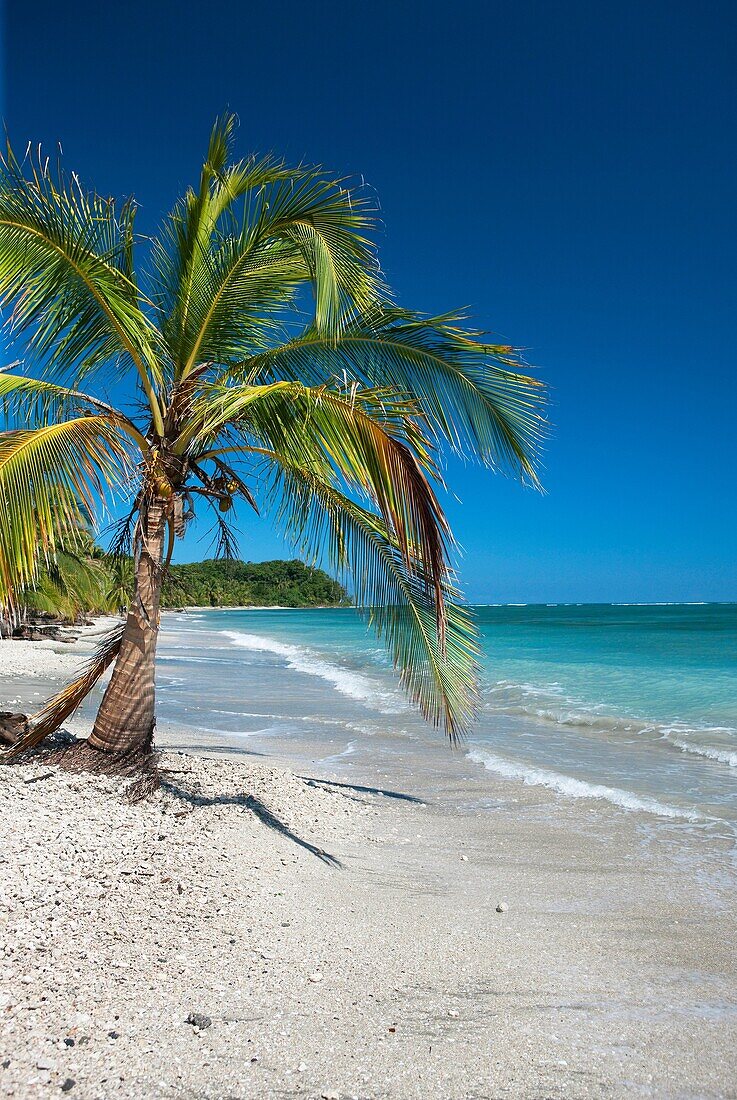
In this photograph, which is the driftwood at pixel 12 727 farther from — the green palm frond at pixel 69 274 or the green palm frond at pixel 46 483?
the green palm frond at pixel 69 274

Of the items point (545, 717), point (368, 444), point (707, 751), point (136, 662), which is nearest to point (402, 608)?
point (368, 444)

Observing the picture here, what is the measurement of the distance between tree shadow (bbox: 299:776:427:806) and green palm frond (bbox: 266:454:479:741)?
1538mm

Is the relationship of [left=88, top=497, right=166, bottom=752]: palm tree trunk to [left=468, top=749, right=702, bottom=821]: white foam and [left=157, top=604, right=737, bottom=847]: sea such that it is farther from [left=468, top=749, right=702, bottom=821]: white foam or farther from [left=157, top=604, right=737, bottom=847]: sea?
[left=468, top=749, right=702, bottom=821]: white foam

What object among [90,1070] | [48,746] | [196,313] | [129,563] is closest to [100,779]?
[48,746]

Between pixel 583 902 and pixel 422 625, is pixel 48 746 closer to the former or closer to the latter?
pixel 422 625

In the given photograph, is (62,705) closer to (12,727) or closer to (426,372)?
(12,727)

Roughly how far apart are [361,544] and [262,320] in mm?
2081

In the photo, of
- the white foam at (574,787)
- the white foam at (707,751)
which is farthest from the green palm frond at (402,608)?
the white foam at (707,751)

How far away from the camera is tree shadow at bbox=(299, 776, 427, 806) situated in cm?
655

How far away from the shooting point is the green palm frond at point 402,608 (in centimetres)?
524

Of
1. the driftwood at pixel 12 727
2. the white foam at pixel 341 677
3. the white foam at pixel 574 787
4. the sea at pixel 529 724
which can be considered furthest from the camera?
the white foam at pixel 341 677

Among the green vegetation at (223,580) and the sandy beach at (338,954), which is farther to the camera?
the green vegetation at (223,580)

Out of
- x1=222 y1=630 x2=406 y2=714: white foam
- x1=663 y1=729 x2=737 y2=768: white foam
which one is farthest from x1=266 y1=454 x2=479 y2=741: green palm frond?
x1=222 y1=630 x2=406 y2=714: white foam

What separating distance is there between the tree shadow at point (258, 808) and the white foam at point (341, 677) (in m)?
7.28
